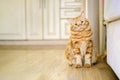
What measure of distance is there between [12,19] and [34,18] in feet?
1.08

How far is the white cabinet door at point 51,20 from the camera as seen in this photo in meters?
3.22

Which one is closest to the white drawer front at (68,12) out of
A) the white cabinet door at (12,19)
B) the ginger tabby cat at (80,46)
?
the white cabinet door at (12,19)

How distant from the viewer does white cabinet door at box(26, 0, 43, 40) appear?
3.24 meters

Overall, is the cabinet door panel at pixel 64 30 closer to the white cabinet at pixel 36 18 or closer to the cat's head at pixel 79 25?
the white cabinet at pixel 36 18

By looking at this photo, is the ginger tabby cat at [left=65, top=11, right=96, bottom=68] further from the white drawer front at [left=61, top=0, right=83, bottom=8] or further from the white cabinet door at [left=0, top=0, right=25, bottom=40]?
the white cabinet door at [left=0, top=0, right=25, bottom=40]

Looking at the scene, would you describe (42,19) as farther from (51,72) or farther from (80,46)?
(51,72)

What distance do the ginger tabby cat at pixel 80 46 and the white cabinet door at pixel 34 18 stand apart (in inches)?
57.9

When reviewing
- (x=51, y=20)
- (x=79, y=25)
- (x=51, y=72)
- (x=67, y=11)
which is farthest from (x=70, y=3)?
(x=51, y=72)

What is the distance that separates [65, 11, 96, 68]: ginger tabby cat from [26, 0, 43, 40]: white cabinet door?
4.82 feet

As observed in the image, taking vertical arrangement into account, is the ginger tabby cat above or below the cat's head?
below

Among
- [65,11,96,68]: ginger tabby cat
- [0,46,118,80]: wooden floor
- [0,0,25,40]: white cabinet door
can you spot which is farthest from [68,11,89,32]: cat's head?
[0,0,25,40]: white cabinet door

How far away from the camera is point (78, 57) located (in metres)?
1.72

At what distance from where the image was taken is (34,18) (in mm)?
3242

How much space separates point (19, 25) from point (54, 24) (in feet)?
1.69
